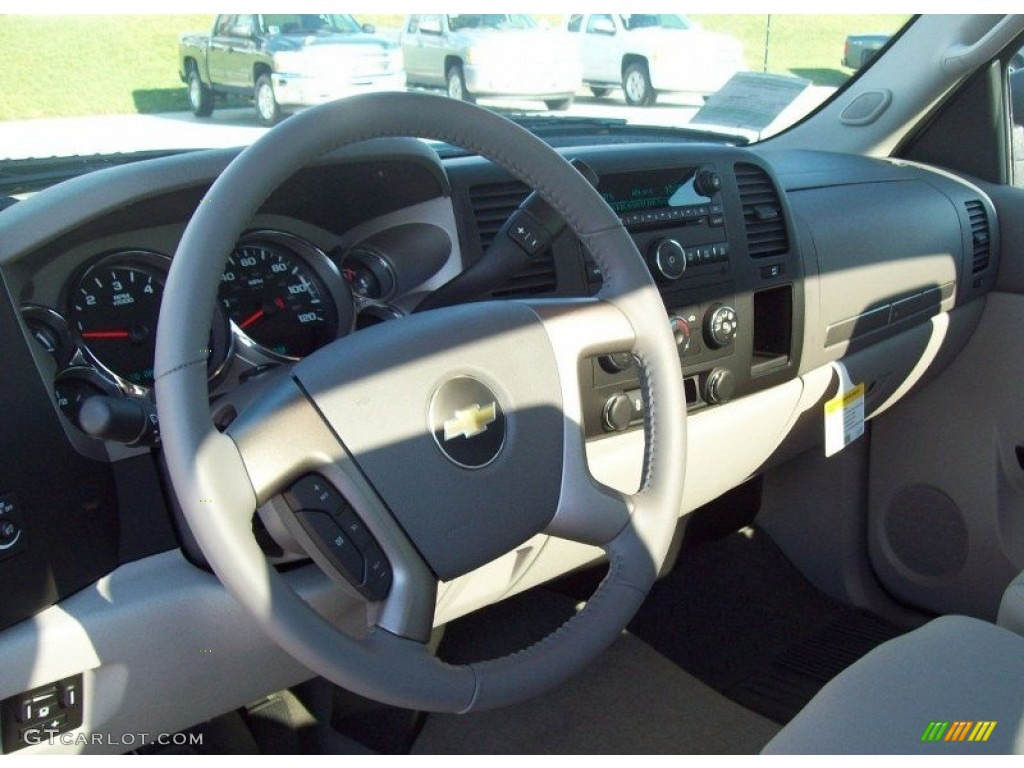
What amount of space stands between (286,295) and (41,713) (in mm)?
665

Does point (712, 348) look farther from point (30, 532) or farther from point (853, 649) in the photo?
point (30, 532)

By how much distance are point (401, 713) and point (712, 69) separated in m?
1.64

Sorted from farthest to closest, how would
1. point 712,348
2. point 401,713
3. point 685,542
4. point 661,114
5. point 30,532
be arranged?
1. point 685,542
2. point 661,114
3. point 401,713
4. point 712,348
5. point 30,532

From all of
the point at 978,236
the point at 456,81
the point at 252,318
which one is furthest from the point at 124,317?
the point at 978,236

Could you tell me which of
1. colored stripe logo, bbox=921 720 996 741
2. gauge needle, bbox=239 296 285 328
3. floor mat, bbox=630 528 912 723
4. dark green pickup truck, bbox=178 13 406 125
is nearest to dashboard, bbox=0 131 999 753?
gauge needle, bbox=239 296 285 328

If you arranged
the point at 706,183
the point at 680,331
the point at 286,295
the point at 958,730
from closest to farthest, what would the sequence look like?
the point at 958,730, the point at 286,295, the point at 680,331, the point at 706,183

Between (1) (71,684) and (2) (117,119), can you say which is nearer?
(1) (71,684)

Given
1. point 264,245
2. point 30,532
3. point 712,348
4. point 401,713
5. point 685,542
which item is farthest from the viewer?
point 685,542

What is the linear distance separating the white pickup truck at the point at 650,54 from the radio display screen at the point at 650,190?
0.35 meters

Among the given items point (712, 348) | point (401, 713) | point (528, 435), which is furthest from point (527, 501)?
point (401, 713)

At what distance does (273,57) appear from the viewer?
1.86 meters

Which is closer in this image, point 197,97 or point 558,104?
point 197,97

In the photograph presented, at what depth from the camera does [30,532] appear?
137 centimetres
